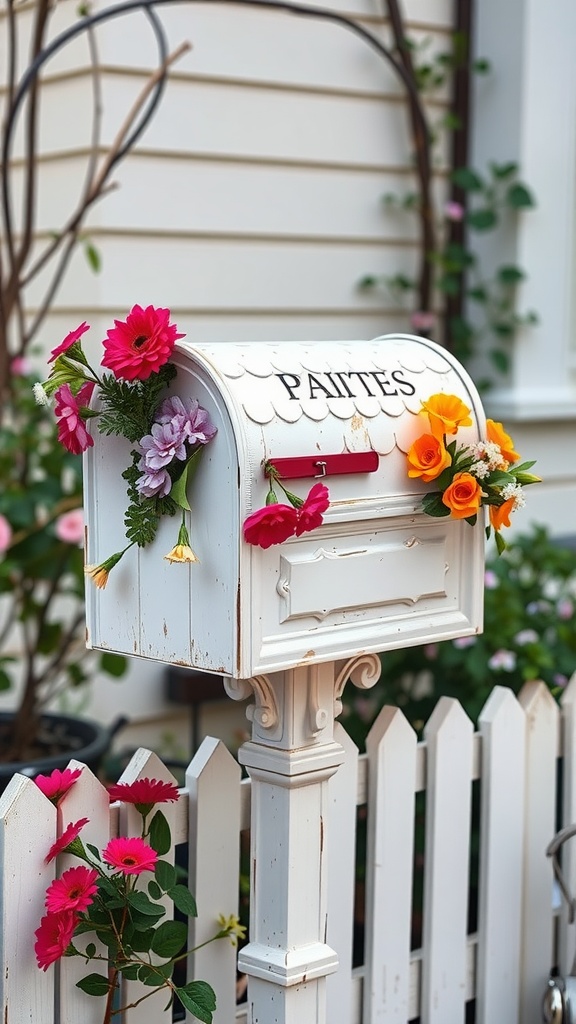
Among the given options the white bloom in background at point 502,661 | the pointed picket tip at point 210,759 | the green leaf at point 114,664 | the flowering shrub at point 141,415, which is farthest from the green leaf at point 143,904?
the white bloom in background at point 502,661

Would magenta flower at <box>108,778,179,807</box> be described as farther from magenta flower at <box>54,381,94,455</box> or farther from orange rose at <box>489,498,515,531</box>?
orange rose at <box>489,498,515,531</box>

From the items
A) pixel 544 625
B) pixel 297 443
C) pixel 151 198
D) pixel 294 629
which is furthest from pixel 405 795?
pixel 151 198

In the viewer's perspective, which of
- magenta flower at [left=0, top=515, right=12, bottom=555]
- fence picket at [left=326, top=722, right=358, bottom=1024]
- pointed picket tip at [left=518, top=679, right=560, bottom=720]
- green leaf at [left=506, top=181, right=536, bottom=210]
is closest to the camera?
fence picket at [left=326, top=722, right=358, bottom=1024]

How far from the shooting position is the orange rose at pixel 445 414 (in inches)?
68.3

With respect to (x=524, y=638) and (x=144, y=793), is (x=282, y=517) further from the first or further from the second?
(x=524, y=638)

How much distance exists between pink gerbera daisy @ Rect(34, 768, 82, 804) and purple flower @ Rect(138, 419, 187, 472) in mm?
417

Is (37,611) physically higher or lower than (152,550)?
lower

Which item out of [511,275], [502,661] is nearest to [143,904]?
[502,661]

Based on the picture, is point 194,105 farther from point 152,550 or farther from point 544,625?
point 152,550

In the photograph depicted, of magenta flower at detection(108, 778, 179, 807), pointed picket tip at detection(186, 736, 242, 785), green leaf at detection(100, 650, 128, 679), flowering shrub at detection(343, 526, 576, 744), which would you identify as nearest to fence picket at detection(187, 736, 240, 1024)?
pointed picket tip at detection(186, 736, 242, 785)

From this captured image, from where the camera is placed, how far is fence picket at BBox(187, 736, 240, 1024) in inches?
74.3

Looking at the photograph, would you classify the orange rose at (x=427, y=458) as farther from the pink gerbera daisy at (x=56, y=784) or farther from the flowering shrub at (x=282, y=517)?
the pink gerbera daisy at (x=56, y=784)

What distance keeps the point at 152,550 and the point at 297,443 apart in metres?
0.22

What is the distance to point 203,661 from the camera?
1.57 meters
